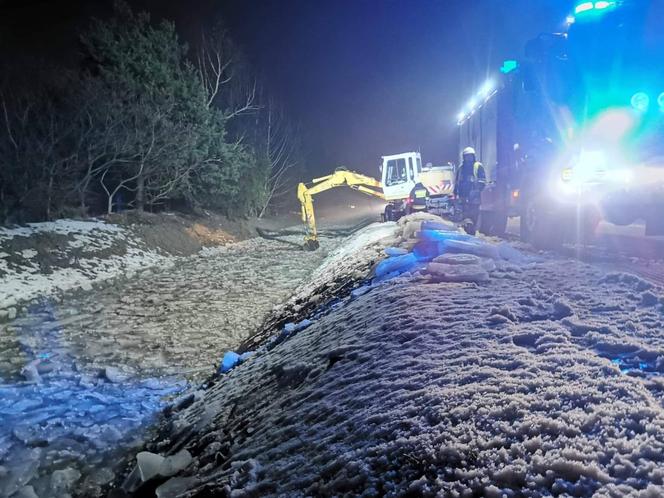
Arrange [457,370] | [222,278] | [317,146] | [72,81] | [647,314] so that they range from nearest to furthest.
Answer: [457,370] < [647,314] < [222,278] < [72,81] < [317,146]

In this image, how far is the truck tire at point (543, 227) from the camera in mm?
9070

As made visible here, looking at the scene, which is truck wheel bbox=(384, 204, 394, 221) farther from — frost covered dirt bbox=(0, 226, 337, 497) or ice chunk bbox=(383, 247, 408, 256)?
ice chunk bbox=(383, 247, 408, 256)

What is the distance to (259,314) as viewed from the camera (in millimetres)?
8891

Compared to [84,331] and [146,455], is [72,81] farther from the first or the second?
[146,455]

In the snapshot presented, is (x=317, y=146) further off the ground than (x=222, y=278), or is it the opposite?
(x=317, y=146)

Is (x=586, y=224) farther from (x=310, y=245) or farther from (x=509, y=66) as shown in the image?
(x=310, y=245)

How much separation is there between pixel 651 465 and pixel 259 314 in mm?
7562

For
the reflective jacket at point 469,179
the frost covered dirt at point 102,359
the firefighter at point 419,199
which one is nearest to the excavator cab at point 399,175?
the firefighter at point 419,199

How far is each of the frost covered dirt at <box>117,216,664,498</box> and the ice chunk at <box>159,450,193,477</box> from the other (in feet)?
0.11

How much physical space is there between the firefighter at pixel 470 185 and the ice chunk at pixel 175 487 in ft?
36.7

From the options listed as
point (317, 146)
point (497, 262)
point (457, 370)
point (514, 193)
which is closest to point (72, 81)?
point (514, 193)

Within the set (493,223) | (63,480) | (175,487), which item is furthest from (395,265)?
(493,223)

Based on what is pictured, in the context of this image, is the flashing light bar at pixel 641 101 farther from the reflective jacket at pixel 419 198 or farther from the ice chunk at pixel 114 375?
the reflective jacket at pixel 419 198

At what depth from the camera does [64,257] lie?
496 inches
